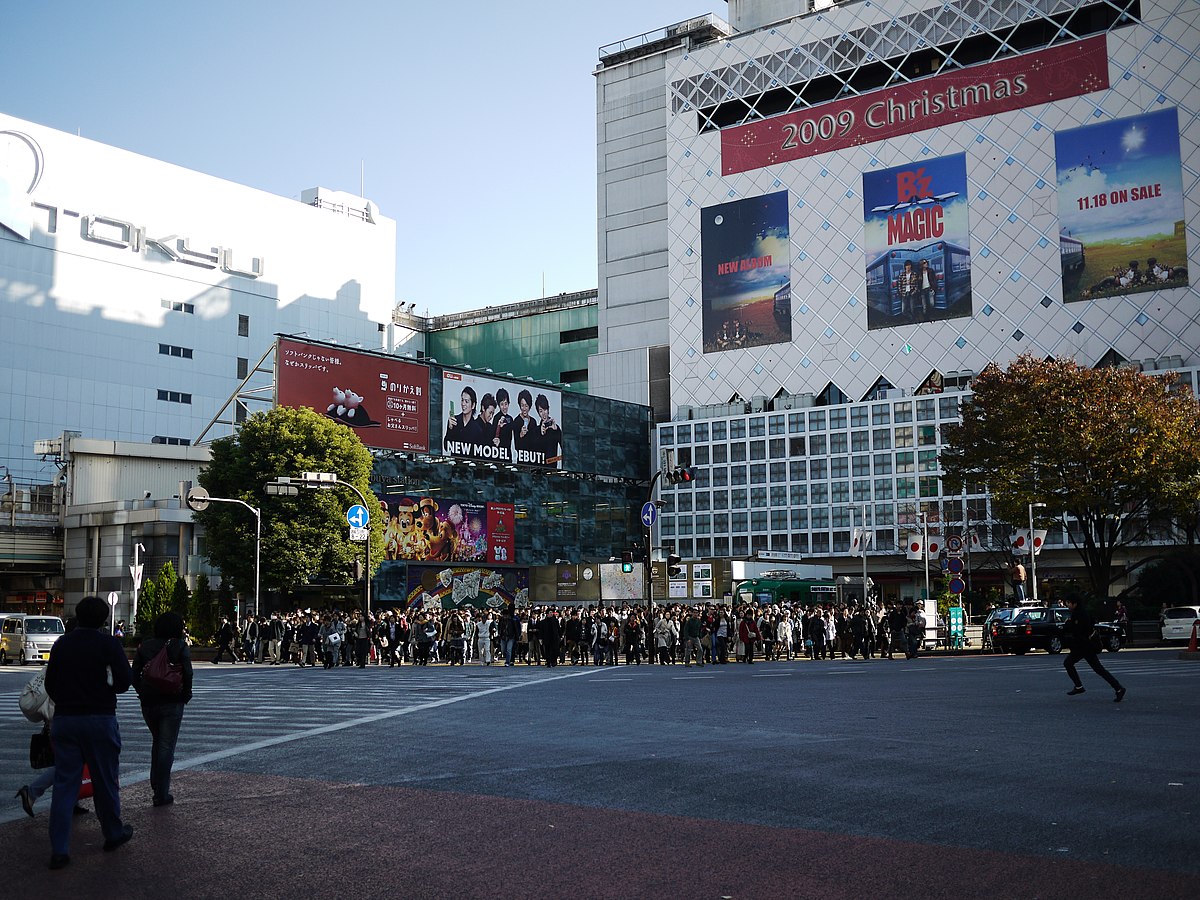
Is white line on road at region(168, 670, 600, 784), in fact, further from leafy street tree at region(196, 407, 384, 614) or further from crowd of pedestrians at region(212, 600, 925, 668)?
leafy street tree at region(196, 407, 384, 614)

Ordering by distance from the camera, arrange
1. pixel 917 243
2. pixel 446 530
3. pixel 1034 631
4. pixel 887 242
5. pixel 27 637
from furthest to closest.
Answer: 1. pixel 887 242
2. pixel 917 243
3. pixel 446 530
4. pixel 27 637
5. pixel 1034 631

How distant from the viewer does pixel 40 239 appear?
74688mm

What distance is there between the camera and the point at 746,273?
81188 millimetres

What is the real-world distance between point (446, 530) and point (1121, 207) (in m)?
42.1

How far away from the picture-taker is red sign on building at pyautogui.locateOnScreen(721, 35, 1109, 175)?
7269cm

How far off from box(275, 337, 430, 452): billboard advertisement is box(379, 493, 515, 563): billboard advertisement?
3.10 metres

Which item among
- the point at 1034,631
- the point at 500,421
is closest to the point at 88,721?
the point at 1034,631

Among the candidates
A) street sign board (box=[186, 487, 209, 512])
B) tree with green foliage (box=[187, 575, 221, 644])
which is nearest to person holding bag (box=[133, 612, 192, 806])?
street sign board (box=[186, 487, 209, 512])

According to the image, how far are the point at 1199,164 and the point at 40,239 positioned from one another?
6753 centimetres

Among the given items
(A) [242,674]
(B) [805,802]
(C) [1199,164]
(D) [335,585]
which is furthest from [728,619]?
(C) [1199,164]

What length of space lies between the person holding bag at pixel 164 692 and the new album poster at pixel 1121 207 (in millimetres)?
68953

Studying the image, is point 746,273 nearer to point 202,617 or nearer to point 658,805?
point 202,617

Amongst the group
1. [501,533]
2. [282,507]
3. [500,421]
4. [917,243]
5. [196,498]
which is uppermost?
[917,243]

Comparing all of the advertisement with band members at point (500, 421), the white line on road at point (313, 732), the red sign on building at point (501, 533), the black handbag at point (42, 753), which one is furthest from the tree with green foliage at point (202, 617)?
the black handbag at point (42, 753)
